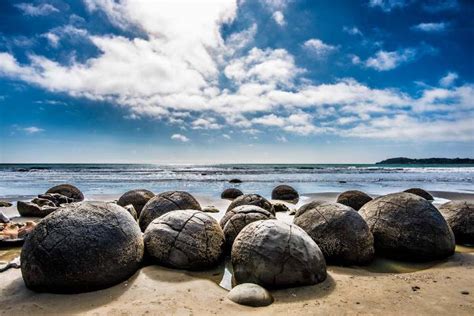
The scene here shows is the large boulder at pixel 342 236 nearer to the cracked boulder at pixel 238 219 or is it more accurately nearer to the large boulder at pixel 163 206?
the cracked boulder at pixel 238 219

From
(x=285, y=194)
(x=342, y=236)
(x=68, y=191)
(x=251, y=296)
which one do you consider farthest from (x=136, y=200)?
(x=285, y=194)

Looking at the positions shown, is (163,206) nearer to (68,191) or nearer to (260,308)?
(260,308)

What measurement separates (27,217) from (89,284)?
8208mm

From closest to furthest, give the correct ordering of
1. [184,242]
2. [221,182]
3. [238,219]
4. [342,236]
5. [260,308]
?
[260,308]
[184,242]
[342,236]
[238,219]
[221,182]

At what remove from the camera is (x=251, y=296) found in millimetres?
4164

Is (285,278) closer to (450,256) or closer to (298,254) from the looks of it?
(298,254)

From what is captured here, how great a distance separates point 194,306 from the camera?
404 cm

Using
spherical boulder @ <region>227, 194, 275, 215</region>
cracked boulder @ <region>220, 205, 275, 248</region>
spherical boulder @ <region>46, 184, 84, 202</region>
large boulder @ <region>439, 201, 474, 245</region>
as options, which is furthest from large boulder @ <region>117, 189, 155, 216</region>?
large boulder @ <region>439, 201, 474, 245</region>

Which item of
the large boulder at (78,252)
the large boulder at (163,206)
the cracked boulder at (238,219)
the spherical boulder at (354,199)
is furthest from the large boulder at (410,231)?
the spherical boulder at (354,199)

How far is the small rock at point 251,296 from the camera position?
4117 mm

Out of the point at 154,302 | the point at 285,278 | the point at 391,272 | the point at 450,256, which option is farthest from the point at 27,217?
the point at 450,256

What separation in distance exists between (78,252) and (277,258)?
2.66 m

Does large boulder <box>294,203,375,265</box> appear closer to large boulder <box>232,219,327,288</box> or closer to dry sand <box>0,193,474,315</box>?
dry sand <box>0,193,474,315</box>

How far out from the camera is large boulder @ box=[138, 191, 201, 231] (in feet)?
25.8
